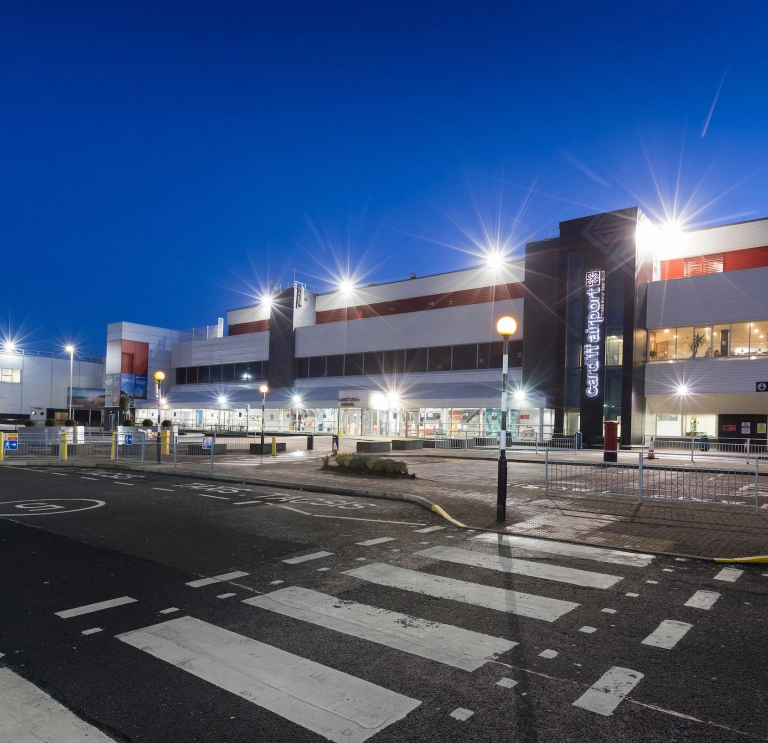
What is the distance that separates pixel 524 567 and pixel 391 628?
2.96 metres

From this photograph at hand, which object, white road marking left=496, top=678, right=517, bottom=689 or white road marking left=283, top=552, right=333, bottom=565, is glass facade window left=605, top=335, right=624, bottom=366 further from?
white road marking left=496, top=678, right=517, bottom=689

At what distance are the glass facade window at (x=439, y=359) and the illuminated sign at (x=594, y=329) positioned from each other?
11656 millimetres

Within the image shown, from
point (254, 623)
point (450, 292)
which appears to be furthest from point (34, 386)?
point (254, 623)

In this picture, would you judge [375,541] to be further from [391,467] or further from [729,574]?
[391,467]

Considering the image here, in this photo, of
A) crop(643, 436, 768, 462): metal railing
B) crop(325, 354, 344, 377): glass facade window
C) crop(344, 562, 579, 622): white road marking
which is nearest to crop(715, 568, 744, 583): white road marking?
crop(344, 562, 579, 622): white road marking

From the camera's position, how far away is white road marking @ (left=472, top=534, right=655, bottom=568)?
8164mm

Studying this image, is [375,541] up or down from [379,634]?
down

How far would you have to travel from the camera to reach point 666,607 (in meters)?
6.09

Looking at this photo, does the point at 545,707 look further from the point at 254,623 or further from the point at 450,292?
the point at 450,292

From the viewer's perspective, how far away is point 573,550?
8.81m

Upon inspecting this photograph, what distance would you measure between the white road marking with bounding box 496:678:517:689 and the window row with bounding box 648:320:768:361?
121ft

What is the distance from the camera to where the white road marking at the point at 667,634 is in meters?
5.08

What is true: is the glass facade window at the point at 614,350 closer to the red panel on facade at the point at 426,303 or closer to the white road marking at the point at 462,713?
the red panel on facade at the point at 426,303

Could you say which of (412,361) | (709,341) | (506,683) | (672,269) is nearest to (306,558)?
(506,683)
